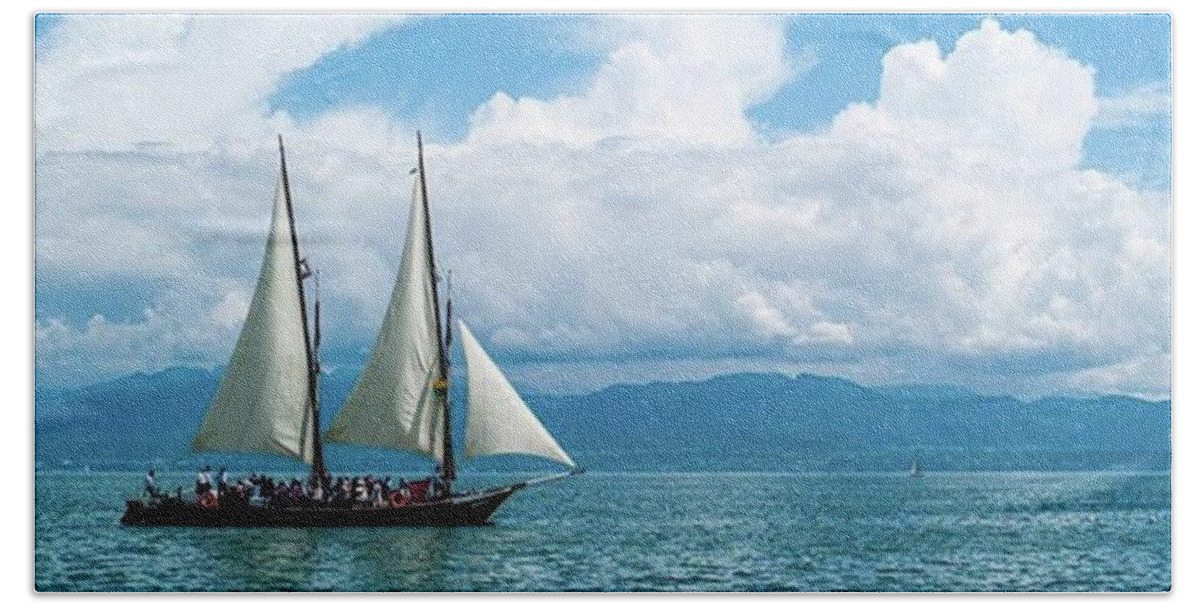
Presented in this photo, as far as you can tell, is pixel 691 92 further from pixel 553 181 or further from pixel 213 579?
pixel 213 579

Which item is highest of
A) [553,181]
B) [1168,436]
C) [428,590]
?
[553,181]

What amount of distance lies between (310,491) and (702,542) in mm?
2889

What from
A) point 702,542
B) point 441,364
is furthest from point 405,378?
point 702,542

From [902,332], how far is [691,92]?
216 cm

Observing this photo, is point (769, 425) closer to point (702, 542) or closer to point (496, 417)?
point (702, 542)

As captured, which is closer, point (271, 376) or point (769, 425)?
point (769, 425)

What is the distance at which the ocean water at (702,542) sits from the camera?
1510 cm

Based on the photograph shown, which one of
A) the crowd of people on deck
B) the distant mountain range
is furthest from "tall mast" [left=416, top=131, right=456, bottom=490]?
the distant mountain range

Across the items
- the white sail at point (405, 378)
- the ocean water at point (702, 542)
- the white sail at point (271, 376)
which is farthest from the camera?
the white sail at point (405, 378)

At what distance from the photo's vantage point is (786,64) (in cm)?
1520

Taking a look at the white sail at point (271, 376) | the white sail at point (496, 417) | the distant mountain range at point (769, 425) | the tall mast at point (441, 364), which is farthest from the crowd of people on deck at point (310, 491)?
the distant mountain range at point (769, 425)

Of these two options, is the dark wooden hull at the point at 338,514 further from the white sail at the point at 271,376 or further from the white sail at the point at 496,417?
the white sail at the point at 271,376

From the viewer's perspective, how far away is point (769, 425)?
15.7 metres

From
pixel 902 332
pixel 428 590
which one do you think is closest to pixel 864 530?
pixel 902 332
